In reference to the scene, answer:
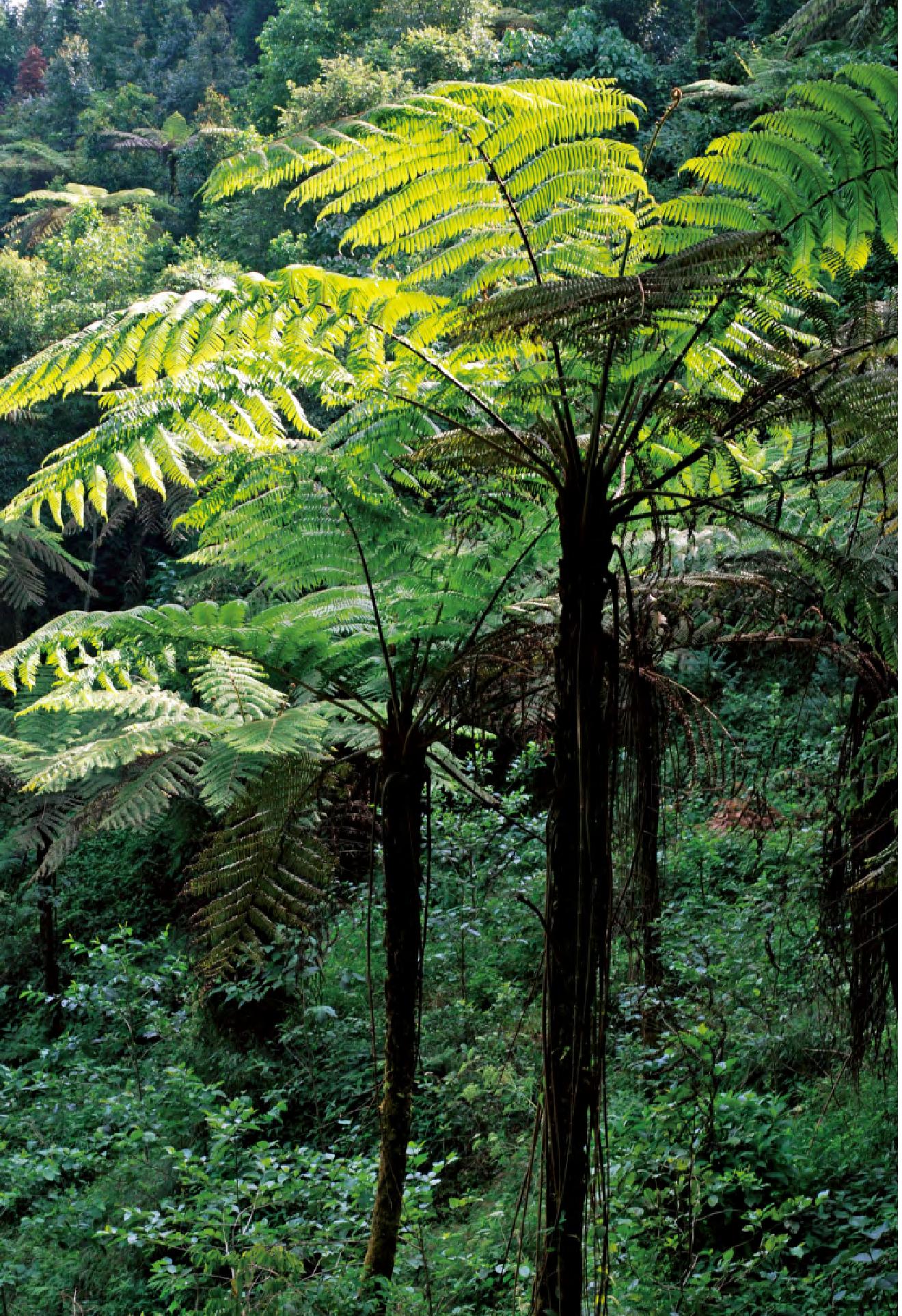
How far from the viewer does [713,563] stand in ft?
10.5

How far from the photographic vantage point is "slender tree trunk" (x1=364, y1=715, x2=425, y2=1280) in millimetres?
2000

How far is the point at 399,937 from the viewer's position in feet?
6.59

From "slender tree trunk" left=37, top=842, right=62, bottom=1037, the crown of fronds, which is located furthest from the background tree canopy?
"slender tree trunk" left=37, top=842, right=62, bottom=1037

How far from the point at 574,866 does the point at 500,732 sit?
1.39m

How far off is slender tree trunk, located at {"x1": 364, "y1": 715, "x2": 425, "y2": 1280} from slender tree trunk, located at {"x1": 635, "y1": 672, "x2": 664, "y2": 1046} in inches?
16.9

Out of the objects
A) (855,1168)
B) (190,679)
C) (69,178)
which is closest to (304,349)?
(855,1168)

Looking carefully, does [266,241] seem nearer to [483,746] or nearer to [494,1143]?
Answer: [483,746]

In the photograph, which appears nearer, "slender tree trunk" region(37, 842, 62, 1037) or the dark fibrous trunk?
the dark fibrous trunk

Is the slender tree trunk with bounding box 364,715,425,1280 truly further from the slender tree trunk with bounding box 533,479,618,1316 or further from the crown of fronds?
the crown of fronds

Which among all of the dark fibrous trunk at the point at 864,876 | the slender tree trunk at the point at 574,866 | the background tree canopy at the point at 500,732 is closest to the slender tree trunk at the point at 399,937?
the background tree canopy at the point at 500,732

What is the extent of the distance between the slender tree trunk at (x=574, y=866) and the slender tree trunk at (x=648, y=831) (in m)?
0.18

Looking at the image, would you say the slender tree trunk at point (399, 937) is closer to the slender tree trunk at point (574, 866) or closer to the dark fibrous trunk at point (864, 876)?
the slender tree trunk at point (574, 866)

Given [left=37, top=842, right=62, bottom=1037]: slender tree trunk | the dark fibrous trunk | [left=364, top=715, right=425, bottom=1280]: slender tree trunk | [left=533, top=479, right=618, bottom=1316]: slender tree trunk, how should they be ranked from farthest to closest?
1. [left=37, top=842, right=62, bottom=1037]: slender tree trunk
2. the dark fibrous trunk
3. [left=364, top=715, right=425, bottom=1280]: slender tree trunk
4. [left=533, top=479, right=618, bottom=1316]: slender tree trunk

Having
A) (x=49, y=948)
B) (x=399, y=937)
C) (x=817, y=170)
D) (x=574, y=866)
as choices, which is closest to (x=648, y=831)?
(x=399, y=937)
